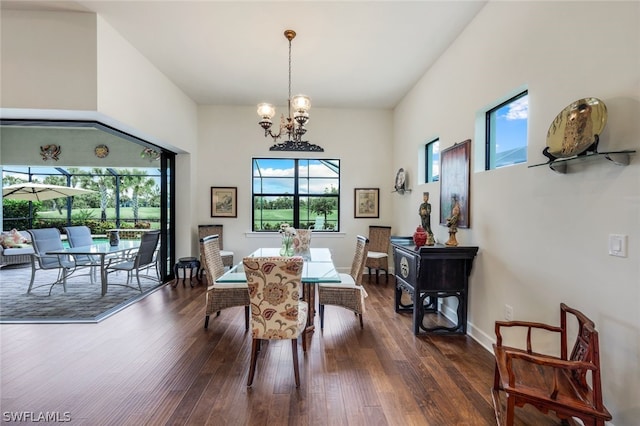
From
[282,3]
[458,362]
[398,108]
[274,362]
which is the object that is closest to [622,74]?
[458,362]

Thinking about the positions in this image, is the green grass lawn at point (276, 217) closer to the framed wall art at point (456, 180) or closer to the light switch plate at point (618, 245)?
the framed wall art at point (456, 180)

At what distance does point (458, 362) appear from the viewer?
250 centimetres

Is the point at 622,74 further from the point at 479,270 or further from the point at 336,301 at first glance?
the point at 336,301

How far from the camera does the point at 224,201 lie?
5.70 metres

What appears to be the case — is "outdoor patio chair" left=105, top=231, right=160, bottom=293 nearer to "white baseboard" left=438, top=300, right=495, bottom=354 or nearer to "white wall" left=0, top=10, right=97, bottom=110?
"white wall" left=0, top=10, right=97, bottom=110

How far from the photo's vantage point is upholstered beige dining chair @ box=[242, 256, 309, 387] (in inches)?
81.4

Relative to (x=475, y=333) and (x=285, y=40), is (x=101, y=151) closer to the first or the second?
(x=285, y=40)

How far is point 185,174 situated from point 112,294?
2.30 metres

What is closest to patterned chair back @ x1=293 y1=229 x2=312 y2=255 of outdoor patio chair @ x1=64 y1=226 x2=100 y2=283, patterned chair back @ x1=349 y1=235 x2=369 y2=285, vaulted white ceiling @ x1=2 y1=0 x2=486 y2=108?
patterned chair back @ x1=349 y1=235 x2=369 y2=285

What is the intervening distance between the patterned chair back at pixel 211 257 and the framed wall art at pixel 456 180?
113 inches

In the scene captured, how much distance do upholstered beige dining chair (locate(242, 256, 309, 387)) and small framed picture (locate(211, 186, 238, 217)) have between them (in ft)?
12.6

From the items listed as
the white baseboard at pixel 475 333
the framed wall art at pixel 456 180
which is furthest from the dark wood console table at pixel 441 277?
the framed wall art at pixel 456 180

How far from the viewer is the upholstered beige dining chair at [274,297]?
81.4 inches

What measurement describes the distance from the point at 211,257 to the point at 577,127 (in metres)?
3.36
